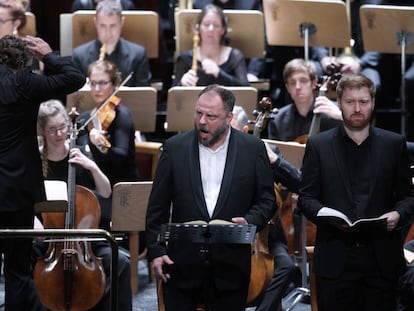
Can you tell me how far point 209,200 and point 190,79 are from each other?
256cm

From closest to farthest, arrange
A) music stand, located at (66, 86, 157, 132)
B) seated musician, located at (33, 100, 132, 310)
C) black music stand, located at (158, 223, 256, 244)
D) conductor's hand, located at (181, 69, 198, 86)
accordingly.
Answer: black music stand, located at (158, 223, 256, 244), seated musician, located at (33, 100, 132, 310), music stand, located at (66, 86, 157, 132), conductor's hand, located at (181, 69, 198, 86)

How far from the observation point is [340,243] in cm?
481

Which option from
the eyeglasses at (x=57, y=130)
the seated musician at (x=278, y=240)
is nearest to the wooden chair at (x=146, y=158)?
the eyeglasses at (x=57, y=130)

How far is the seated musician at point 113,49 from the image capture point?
24.2 feet

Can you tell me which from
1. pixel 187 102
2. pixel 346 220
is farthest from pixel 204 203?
pixel 187 102

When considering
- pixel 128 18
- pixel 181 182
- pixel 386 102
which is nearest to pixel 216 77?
pixel 128 18

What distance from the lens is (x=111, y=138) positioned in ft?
21.1

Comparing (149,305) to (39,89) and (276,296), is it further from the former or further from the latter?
(39,89)

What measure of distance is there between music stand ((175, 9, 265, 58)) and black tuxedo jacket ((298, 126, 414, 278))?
9.25 ft

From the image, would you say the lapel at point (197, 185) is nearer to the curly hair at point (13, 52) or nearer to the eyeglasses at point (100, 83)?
the curly hair at point (13, 52)

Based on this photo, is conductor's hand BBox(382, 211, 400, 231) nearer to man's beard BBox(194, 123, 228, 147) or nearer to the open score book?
the open score book

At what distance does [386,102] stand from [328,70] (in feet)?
6.51

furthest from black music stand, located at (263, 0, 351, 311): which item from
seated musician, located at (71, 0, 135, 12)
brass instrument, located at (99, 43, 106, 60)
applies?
seated musician, located at (71, 0, 135, 12)

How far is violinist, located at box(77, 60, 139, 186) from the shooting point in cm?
628
